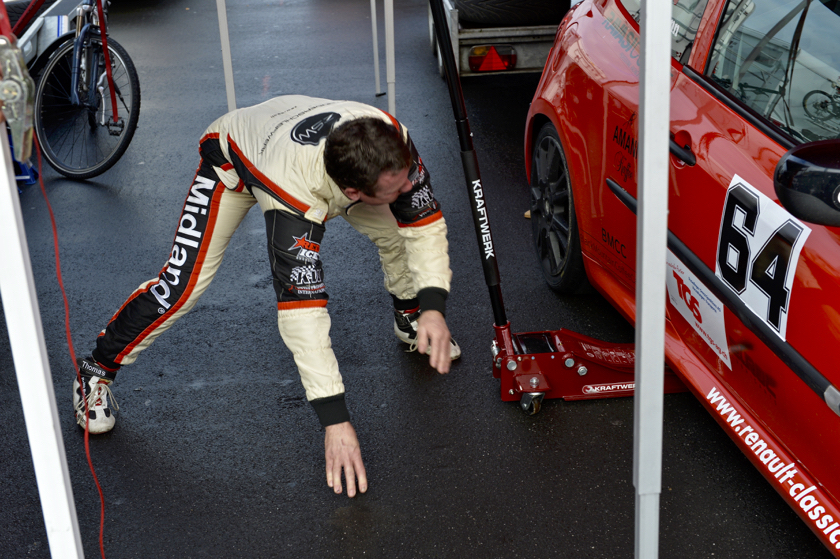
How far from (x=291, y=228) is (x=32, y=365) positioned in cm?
116

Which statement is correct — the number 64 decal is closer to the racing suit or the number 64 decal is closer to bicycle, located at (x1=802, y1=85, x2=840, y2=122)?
bicycle, located at (x1=802, y1=85, x2=840, y2=122)

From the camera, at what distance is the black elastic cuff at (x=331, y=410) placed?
2.42m

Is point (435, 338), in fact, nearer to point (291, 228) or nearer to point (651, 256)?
point (291, 228)

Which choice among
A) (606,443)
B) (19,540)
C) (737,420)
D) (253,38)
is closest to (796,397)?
(737,420)

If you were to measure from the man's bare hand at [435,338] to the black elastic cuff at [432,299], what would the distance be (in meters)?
0.11

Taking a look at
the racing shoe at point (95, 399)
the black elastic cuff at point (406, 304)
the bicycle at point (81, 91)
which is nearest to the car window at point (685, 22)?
the black elastic cuff at point (406, 304)

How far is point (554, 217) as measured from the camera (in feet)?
12.6

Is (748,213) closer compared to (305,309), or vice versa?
(748,213)

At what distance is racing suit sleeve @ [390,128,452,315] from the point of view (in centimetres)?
276

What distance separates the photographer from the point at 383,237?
3.34 meters

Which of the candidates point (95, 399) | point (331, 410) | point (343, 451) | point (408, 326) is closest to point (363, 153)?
point (331, 410)

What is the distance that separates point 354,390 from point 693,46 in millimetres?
1809

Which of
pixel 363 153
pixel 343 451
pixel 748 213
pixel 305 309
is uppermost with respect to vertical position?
pixel 363 153

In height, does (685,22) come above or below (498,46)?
above
